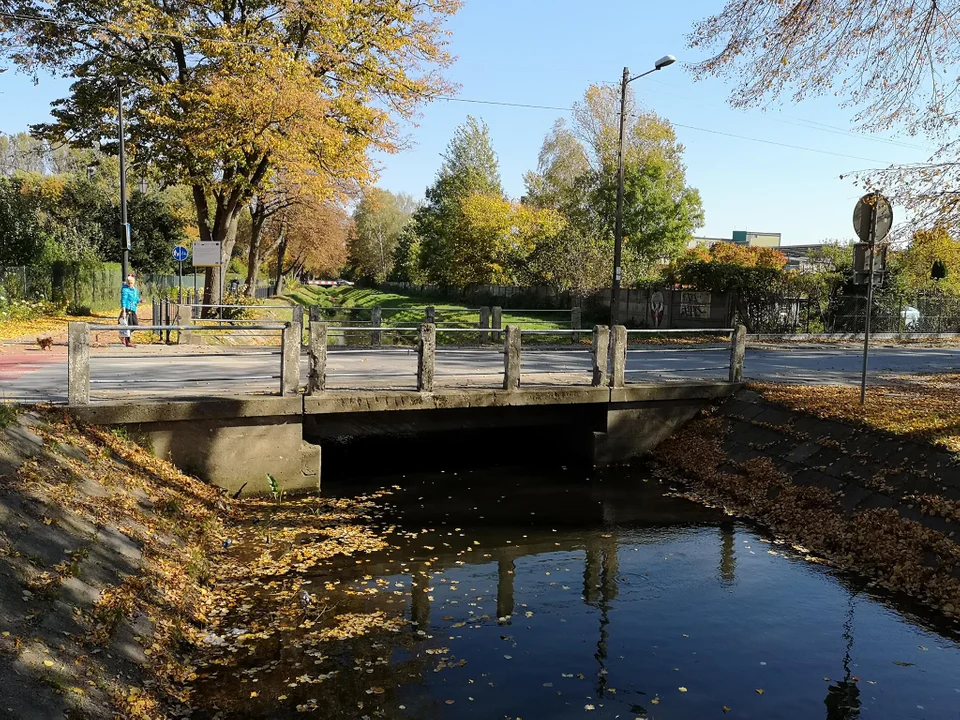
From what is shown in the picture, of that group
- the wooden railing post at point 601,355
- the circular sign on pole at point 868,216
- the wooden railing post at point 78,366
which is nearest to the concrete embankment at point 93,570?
the wooden railing post at point 78,366

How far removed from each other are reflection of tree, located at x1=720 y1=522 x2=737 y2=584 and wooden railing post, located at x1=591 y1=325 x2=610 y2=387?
145 inches

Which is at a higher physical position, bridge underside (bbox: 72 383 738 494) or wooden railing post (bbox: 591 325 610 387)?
wooden railing post (bbox: 591 325 610 387)

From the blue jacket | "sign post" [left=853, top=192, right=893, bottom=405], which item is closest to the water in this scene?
"sign post" [left=853, top=192, right=893, bottom=405]

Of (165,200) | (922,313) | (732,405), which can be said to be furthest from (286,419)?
(165,200)

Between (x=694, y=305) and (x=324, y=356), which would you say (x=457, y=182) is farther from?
(x=324, y=356)

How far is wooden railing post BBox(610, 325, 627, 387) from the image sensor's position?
13.6m

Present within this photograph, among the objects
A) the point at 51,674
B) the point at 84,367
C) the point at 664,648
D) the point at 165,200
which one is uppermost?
the point at 165,200

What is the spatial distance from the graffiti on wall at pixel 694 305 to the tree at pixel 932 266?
9643 millimetres

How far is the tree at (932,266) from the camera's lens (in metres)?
34.8

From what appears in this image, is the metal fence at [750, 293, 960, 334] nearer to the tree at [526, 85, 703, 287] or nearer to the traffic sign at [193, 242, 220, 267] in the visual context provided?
the tree at [526, 85, 703, 287]

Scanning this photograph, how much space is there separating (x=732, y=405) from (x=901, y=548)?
18.5 feet

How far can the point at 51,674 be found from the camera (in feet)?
16.4

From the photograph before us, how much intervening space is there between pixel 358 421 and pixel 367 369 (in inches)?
130

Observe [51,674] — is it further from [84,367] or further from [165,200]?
[165,200]
